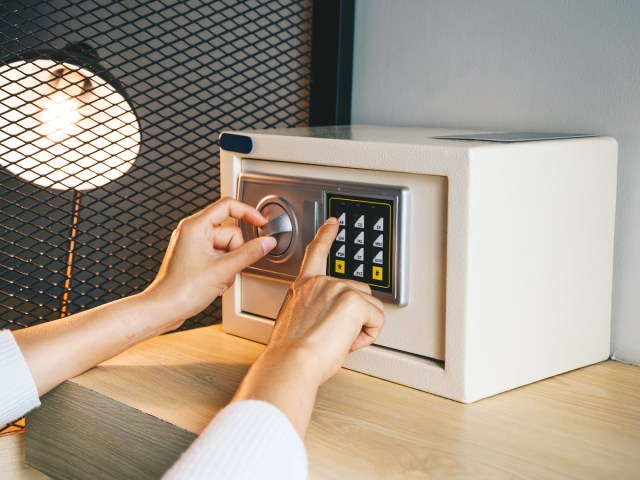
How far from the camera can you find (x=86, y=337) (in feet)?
2.51

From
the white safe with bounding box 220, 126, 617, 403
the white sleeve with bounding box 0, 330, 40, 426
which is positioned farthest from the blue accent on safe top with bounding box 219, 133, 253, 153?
the white sleeve with bounding box 0, 330, 40, 426

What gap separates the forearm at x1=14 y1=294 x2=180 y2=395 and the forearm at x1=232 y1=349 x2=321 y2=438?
0.77 ft

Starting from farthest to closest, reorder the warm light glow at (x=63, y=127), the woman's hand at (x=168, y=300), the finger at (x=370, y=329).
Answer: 1. the warm light glow at (x=63, y=127)
2. the woman's hand at (x=168, y=300)
3. the finger at (x=370, y=329)

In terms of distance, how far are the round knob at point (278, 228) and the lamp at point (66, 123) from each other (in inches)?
10.8

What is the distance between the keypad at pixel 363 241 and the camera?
0.72 meters

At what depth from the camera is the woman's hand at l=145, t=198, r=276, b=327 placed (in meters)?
0.78

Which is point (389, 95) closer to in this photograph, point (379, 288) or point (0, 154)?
point (379, 288)

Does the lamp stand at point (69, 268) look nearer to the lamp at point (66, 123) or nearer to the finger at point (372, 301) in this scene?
the lamp at point (66, 123)

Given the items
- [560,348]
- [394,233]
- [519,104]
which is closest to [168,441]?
[394,233]

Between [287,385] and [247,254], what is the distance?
242 millimetres

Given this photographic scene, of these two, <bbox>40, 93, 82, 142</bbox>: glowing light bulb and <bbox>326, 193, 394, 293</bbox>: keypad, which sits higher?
<bbox>40, 93, 82, 142</bbox>: glowing light bulb

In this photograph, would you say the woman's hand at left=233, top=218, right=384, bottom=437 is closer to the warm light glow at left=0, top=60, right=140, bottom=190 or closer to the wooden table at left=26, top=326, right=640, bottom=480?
the wooden table at left=26, top=326, right=640, bottom=480

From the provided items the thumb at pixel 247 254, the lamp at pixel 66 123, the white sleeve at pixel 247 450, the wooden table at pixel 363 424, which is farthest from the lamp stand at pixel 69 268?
the white sleeve at pixel 247 450

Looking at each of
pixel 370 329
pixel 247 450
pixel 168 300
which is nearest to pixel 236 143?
pixel 168 300
